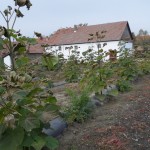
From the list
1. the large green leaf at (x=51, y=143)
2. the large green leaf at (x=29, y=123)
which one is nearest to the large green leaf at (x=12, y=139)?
the large green leaf at (x=29, y=123)

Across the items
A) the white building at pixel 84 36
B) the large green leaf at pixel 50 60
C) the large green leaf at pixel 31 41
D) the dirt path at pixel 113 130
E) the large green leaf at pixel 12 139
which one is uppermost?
the white building at pixel 84 36

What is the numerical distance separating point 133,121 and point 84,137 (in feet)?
3.35

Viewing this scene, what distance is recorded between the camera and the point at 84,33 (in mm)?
43812

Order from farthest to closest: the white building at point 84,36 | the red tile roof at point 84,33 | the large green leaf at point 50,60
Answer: the red tile roof at point 84,33
the white building at point 84,36
the large green leaf at point 50,60

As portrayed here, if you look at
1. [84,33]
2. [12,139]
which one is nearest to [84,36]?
[84,33]

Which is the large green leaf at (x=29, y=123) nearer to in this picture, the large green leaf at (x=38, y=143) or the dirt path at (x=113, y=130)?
the large green leaf at (x=38, y=143)

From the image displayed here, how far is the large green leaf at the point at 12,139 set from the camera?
2.30 metres

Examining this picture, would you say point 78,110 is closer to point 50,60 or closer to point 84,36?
point 50,60

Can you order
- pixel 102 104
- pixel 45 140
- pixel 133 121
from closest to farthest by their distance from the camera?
pixel 45 140 → pixel 133 121 → pixel 102 104

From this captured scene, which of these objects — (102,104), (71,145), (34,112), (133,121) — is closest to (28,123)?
(34,112)

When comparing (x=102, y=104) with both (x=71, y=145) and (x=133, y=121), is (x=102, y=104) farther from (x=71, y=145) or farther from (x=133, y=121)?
(x=71, y=145)

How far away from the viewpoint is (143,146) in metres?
3.82

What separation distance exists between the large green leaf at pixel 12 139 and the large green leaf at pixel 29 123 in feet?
0.31

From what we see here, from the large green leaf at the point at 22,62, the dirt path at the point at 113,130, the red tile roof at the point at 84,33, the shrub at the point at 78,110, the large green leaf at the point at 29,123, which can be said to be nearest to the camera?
the large green leaf at the point at 29,123
